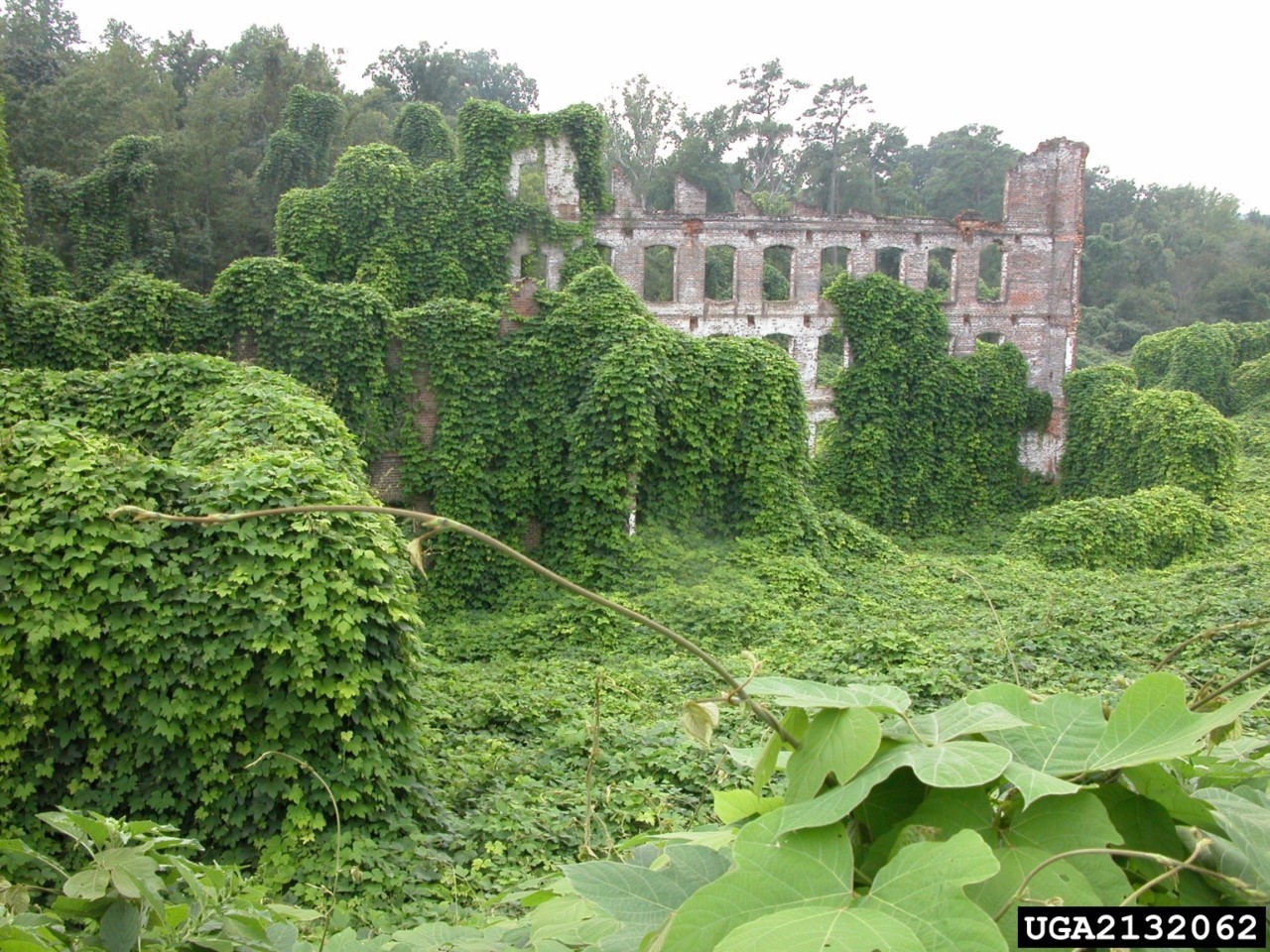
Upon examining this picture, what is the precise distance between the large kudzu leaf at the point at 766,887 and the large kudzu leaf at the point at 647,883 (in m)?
0.09

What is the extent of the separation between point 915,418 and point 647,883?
1775cm

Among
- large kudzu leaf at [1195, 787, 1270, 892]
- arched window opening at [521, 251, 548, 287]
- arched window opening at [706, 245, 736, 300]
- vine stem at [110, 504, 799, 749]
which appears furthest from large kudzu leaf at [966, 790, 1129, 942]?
arched window opening at [706, 245, 736, 300]

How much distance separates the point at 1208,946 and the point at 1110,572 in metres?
12.8

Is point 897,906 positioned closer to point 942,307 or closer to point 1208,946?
point 1208,946

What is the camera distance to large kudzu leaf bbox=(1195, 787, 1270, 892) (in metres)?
1.00

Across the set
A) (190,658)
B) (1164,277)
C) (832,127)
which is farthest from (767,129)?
(190,658)

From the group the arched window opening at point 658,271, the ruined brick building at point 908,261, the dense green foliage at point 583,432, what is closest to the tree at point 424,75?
the arched window opening at point 658,271

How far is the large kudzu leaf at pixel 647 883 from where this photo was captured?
1.11m

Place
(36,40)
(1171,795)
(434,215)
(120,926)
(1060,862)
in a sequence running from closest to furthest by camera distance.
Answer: (1060,862)
(1171,795)
(120,926)
(434,215)
(36,40)

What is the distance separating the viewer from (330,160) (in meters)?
28.3

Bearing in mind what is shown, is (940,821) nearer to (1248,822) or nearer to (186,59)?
(1248,822)

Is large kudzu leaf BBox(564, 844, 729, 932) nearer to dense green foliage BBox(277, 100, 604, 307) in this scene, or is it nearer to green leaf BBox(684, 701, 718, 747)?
green leaf BBox(684, 701, 718, 747)

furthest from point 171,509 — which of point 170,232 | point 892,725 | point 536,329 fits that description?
point 170,232

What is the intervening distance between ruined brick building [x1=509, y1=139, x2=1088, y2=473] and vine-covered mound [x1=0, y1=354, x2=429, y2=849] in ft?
49.6
